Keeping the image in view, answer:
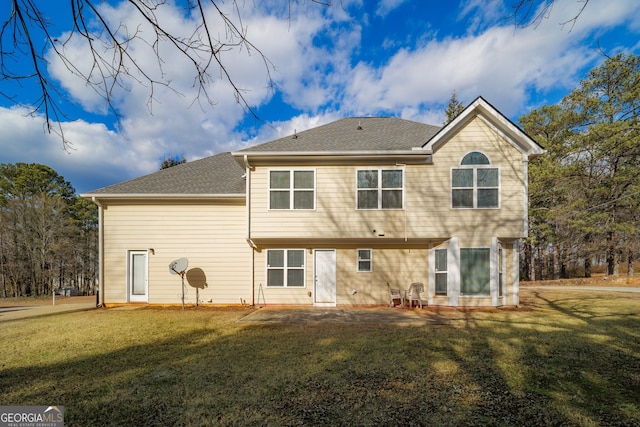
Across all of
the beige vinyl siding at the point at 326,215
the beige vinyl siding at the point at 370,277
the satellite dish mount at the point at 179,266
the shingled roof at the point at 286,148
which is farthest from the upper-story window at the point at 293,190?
the satellite dish mount at the point at 179,266

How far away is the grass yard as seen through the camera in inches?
137

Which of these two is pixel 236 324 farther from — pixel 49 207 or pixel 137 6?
pixel 49 207

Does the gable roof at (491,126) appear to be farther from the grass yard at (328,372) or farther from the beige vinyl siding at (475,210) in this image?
the grass yard at (328,372)

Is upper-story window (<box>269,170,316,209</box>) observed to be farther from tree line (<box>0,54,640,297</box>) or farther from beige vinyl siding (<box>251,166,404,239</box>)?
tree line (<box>0,54,640,297</box>)

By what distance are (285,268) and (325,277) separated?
156cm

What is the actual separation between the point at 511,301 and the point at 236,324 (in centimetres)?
950

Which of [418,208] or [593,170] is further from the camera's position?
[593,170]

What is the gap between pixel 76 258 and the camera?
27.6 meters

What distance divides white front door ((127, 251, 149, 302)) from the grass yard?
3120 millimetres

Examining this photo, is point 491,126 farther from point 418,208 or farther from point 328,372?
point 328,372

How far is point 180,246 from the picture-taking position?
11172mm

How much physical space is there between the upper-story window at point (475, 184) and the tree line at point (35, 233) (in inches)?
1157

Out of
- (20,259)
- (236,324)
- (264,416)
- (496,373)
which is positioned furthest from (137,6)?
(20,259)
